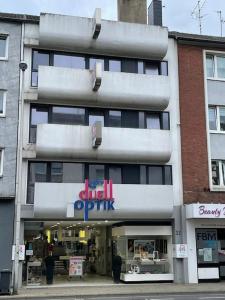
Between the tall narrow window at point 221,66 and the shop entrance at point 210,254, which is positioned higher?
the tall narrow window at point 221,66

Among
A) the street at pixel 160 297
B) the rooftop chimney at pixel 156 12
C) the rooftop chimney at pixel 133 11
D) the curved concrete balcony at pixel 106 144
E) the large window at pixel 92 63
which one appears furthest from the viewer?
the rooftop chimney at pixel 156 12

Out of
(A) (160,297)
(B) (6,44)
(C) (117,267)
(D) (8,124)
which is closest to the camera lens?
(A) (160,297)

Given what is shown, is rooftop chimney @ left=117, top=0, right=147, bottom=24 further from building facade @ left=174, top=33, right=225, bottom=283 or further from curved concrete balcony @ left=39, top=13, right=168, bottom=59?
building facade @ left=174, top=33, right=225, bottom=283

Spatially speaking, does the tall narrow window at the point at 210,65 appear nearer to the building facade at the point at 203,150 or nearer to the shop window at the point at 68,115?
the building facade at the point at 203,150

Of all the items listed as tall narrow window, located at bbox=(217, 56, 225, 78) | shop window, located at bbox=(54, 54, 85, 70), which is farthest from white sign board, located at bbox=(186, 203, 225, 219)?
shop window, located at bbox=(54, 54, 85, 70)

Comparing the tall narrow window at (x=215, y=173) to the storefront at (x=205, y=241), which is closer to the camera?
the storefront at (x=205, y=241)

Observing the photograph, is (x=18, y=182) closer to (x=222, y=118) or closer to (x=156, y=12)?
(x=222, y=118)

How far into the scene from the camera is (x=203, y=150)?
89.8 ft

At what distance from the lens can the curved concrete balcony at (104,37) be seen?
85.0 feet

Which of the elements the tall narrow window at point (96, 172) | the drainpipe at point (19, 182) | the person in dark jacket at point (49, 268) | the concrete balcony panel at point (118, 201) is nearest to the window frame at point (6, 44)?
the drainpipe at point (19, 182)

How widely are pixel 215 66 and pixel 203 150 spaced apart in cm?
519

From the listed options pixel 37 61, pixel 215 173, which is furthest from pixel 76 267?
pixel 37 61

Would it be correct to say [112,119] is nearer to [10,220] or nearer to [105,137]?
[105,137]

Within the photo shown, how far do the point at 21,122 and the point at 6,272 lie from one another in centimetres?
714
